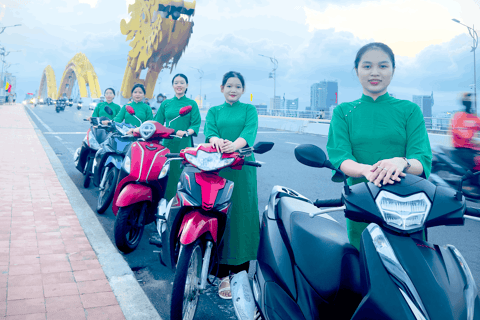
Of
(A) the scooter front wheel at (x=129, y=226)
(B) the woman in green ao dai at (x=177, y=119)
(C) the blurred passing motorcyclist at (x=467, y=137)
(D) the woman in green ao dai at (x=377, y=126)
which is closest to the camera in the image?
(D) the woman in green ao dai at (x=377, y=126)

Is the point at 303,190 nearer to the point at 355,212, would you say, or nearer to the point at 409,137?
the point at 409,137

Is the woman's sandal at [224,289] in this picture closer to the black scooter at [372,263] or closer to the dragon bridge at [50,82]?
the black scooter at [372,263]

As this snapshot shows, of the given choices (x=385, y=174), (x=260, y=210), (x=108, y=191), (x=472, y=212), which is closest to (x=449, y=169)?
(x=260, y=210)

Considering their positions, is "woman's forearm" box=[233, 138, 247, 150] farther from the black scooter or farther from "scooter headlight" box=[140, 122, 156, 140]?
"scooter headlight" box=[140, 122, 156, 140]

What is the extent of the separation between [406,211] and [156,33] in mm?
24205

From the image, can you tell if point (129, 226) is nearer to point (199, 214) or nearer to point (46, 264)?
point (46, 264)

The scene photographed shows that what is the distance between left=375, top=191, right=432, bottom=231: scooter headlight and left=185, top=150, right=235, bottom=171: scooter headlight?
133cm

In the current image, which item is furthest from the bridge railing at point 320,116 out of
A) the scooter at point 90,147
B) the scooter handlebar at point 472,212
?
the scooter handlebar at point 472,212

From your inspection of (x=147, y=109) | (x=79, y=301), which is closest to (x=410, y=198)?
(x=79, y=301)

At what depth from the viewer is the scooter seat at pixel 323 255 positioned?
1.56m

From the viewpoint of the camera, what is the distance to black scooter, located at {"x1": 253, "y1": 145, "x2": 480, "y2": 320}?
4.00ft

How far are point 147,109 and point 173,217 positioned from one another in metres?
3.87

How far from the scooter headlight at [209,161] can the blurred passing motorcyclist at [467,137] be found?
4457 mm

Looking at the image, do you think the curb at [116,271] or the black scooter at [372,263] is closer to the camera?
the black scooter at [372,263]
